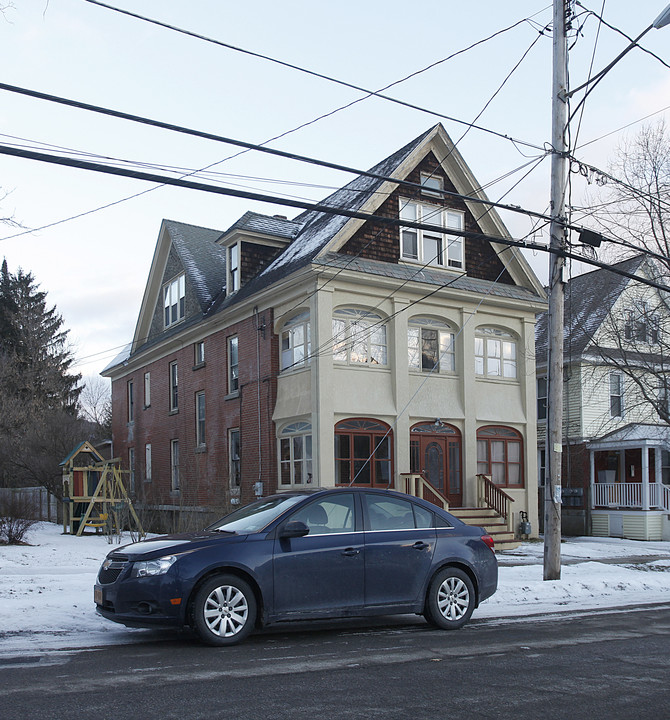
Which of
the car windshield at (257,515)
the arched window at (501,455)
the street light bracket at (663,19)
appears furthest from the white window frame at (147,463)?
the street light bracket at (663,19)

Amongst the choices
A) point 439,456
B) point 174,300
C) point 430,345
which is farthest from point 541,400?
point 174,300

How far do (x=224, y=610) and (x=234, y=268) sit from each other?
18049 millimetres

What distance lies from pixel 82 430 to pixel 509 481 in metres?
17.8

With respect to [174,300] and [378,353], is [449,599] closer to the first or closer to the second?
[378,353]

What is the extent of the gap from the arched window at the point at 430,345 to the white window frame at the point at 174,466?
10499 mm

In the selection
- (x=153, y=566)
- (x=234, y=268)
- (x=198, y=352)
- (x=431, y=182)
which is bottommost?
(x=153, y=566)

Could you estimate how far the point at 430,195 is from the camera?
74.1 ft

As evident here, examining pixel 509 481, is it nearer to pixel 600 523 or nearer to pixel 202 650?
pixel 600 523

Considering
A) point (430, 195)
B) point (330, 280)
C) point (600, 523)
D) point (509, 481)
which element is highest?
point (430, 195)

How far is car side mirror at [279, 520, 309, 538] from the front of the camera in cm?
859

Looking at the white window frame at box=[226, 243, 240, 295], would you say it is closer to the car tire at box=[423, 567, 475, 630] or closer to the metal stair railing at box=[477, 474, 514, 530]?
the metal stair railing at box=[477, 474, 514, 530]

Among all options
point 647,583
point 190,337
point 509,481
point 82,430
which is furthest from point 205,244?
point 647,583

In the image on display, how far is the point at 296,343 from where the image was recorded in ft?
70.3

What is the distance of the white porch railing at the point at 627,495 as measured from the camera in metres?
27.1
